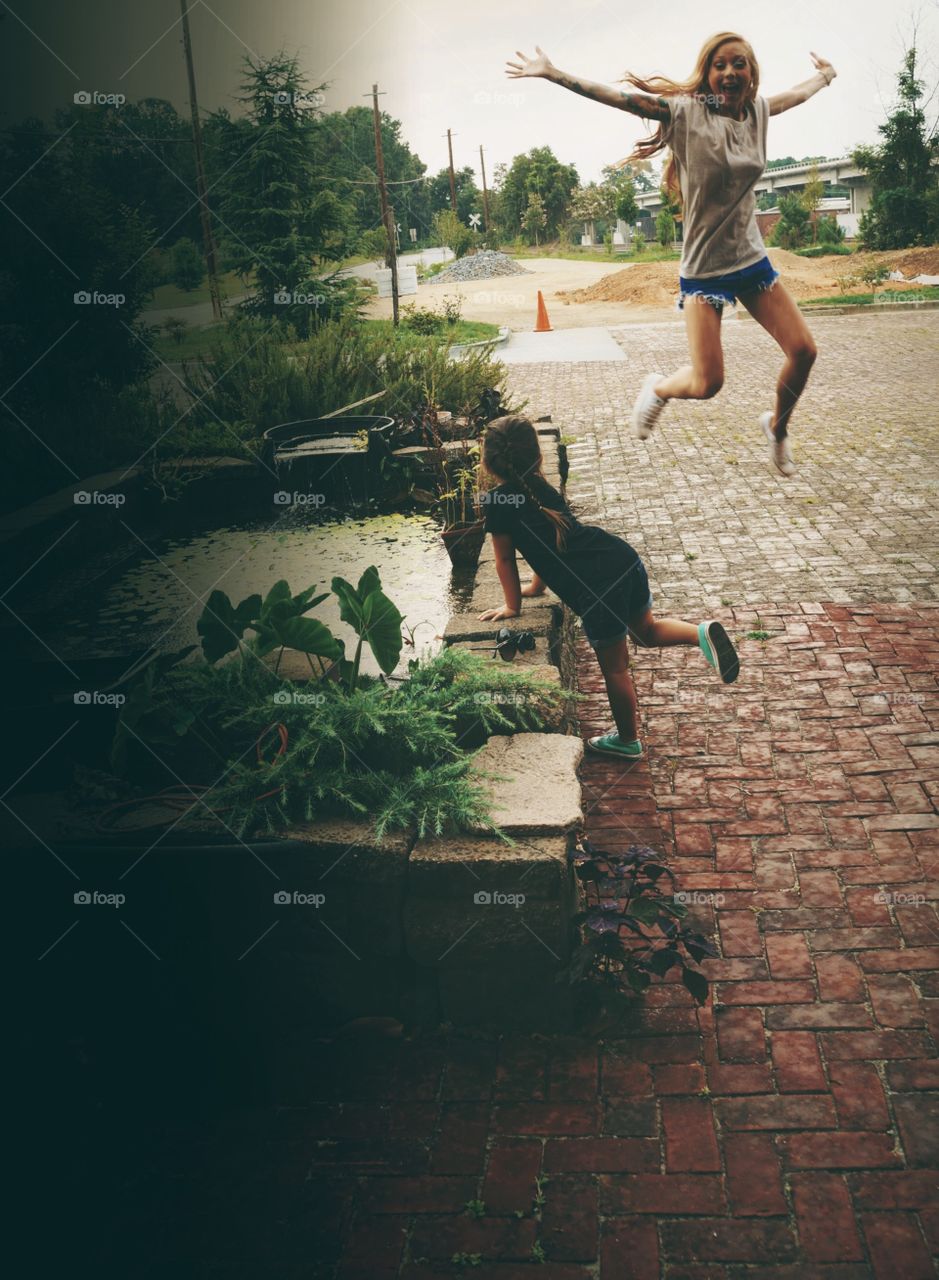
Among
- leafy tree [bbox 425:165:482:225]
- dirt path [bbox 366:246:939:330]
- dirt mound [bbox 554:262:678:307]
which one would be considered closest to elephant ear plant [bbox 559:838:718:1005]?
dirt path [bbox 366:246:939:330]

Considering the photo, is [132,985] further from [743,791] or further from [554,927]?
[743,791]

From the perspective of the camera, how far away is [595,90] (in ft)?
6.47

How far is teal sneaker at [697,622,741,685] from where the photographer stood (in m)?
4.05

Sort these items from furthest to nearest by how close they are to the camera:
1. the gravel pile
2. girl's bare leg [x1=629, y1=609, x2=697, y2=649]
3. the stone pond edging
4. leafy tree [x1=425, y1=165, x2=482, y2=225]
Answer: leafy tree [x1=425, y1=165, x2=482, y2=225], the gravel pile, girl's bare leg [x1=629, y1=609, x2=697, y2=649], the stone pond edging

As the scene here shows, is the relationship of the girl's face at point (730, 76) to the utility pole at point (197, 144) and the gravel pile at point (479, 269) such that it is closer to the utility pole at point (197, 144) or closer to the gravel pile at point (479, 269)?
the utility pole at point (197, 144)

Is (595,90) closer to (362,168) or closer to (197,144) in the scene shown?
(197,144)

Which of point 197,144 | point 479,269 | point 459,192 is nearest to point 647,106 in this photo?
point 197,144

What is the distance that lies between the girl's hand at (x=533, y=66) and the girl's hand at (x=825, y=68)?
1.82 feet

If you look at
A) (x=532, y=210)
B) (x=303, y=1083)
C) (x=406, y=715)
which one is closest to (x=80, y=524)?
(x=406, y=715)

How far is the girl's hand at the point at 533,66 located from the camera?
200 centimetres

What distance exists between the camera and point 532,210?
47.4 m

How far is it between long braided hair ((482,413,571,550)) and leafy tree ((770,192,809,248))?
94.5 ft

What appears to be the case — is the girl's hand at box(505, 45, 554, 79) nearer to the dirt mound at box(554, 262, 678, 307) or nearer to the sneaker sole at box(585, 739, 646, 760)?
the sneaker sole at box(585, 739, 646, 760)

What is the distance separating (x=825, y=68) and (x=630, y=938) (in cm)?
255
